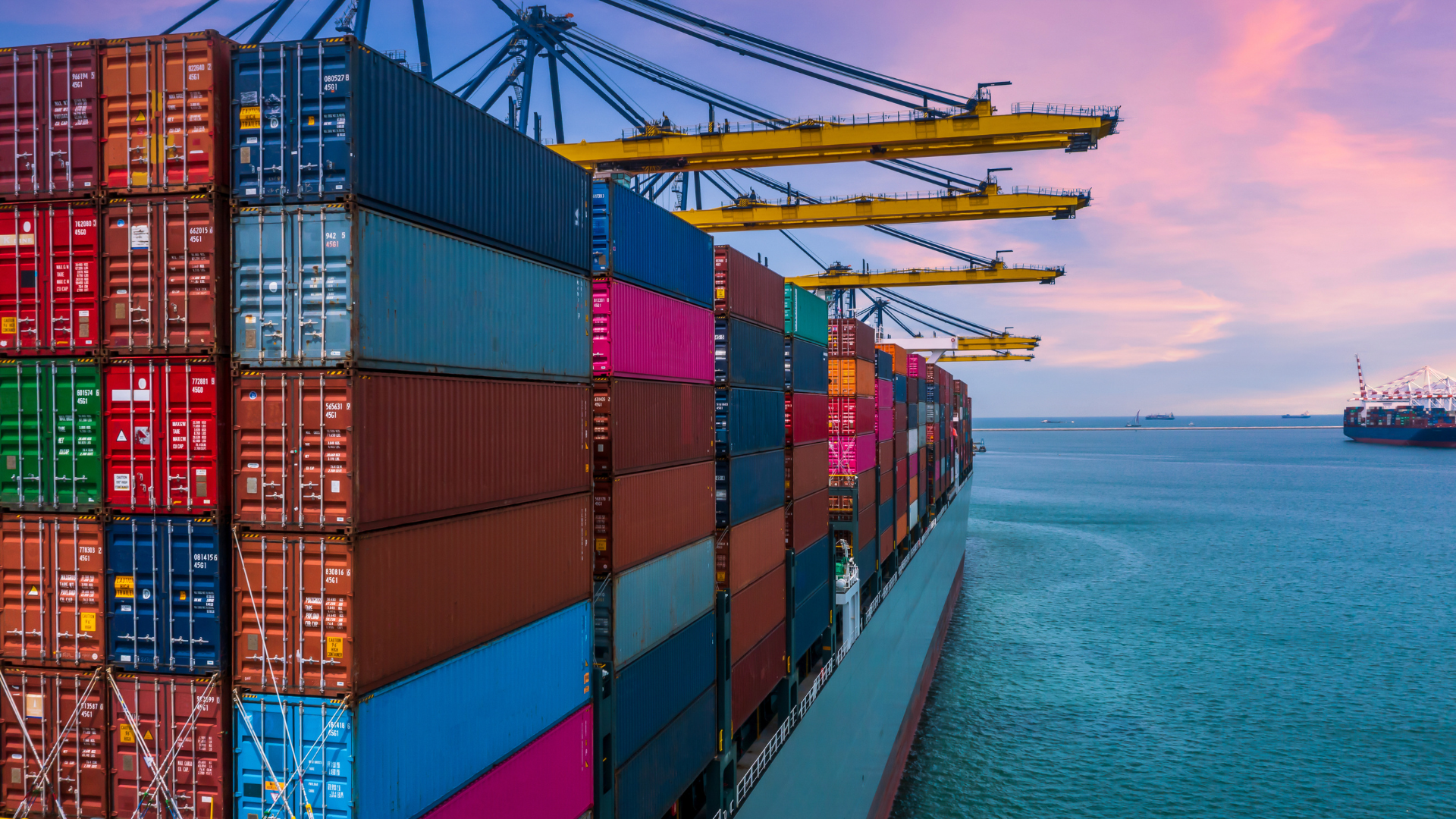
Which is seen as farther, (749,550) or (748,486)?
(748,486)

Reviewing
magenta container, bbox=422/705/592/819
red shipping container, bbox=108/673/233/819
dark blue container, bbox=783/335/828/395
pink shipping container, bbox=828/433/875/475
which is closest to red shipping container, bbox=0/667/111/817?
red shipping container, bbox=108/673/233/819

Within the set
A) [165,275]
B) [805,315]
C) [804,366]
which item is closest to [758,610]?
[804,366]

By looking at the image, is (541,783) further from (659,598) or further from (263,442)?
(263,442)

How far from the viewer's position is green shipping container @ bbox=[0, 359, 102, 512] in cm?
869

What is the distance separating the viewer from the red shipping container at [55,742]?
28.3 feet

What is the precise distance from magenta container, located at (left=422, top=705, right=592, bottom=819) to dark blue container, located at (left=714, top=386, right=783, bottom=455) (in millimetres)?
8130

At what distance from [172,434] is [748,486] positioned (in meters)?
13.3

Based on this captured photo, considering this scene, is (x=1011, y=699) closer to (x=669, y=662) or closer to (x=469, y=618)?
(x=669, y=662)

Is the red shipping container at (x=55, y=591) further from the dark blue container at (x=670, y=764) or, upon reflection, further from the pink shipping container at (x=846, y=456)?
the pink shipping container at (x=846, y=456)

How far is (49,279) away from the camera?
873cm

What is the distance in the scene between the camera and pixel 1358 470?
152750 mm

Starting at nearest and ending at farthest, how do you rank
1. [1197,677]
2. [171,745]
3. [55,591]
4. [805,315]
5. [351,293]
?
[351,293] → [171,745] → [55,591] → [805,315] → [1197,677]

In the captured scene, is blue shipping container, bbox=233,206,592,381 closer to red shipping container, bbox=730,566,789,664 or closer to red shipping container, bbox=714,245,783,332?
red shipping container, bbox=714,245,783,332

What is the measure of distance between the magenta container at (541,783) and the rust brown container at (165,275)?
5925 millimetres
